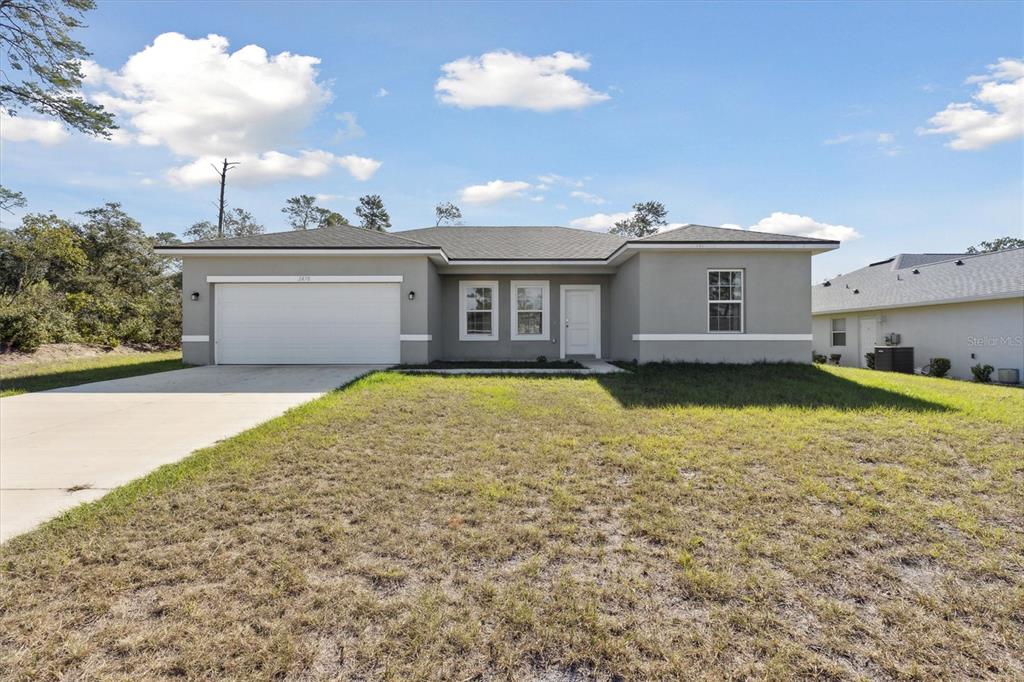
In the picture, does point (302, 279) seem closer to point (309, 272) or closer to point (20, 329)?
point (309, 272)

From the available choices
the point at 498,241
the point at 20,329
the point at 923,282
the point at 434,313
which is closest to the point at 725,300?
the point at 498,241

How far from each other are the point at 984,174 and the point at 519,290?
13.0 metres

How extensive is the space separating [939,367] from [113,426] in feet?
67.3

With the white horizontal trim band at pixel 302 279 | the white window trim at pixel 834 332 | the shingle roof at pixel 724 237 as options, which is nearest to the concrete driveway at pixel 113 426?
the white horizontal trim band at pixel 302 279

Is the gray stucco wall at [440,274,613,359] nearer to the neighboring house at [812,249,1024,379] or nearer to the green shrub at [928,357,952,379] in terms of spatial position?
the green shrub at [928,357,952,379]

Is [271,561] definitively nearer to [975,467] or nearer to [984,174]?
[975,467]

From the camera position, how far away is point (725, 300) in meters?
11.3

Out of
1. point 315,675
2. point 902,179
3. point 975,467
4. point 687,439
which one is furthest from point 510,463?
point 902,179

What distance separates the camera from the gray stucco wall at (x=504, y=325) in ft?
45.1

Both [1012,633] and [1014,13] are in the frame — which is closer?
[1012,633]

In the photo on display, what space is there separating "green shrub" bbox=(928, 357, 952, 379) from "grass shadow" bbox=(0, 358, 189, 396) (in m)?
21.7

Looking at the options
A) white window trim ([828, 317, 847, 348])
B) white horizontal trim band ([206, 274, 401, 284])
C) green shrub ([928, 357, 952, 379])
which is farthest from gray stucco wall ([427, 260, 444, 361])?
white window trim ([828, 317, 847, 348])

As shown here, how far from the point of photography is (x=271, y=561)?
8.53 ft

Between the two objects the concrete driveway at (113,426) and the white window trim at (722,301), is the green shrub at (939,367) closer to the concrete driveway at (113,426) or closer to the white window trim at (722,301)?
the white window trim at (722,301)
